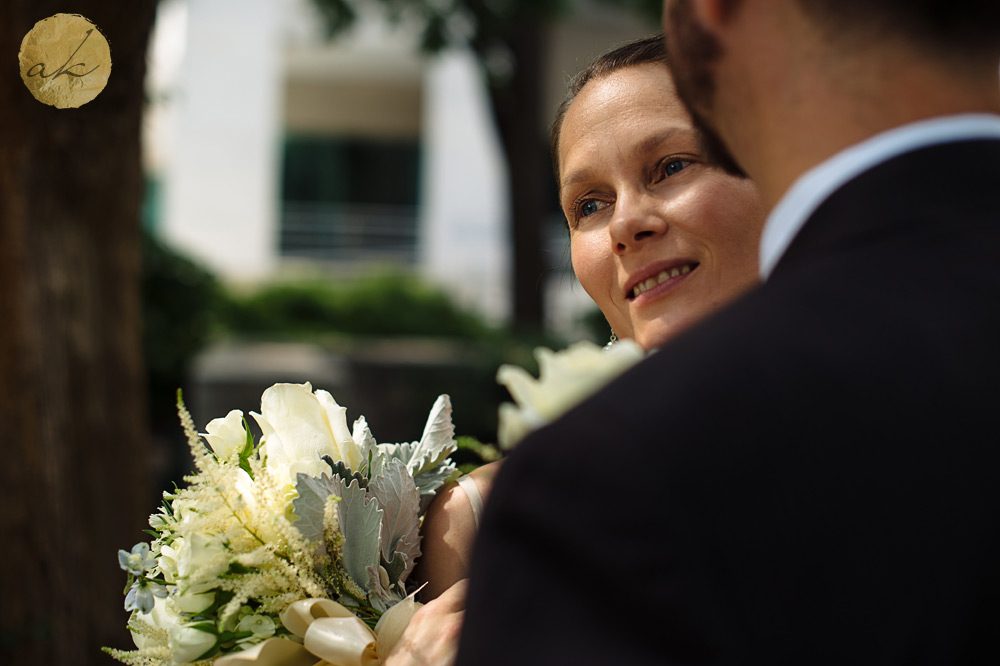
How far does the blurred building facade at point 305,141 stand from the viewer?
17.5m

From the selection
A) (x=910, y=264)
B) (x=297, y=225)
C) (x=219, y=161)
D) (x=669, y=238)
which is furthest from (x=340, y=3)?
(x=297, y=225)

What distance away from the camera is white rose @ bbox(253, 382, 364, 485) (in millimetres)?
1611

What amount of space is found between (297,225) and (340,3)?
1247 centimetres

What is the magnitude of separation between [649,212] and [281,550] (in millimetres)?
871

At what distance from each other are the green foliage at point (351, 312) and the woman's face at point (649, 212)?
1066 cm

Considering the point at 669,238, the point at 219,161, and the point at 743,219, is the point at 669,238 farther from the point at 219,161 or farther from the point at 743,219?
the point at 219,161

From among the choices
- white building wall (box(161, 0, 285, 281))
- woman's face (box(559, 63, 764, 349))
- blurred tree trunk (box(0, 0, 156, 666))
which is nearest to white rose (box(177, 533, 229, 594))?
woman's face (box(559, 63, 764, 349))

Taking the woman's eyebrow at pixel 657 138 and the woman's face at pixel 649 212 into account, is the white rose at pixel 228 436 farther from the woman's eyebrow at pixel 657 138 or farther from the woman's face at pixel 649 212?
the woman's eyebrow at pixel 657 138

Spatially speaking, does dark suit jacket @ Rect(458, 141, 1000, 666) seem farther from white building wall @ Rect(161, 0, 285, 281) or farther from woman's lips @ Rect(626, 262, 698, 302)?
white building wall @ Rect(161, 0, 285, 281)

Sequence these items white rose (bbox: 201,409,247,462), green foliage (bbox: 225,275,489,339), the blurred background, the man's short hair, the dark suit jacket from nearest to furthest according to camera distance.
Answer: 1. the dark suit jacket
2. the man's short hair
3. white rose (bbox: 201,409,247,462)
4. the blurred background
5. green foliage (bbox: 225,275,489,339)

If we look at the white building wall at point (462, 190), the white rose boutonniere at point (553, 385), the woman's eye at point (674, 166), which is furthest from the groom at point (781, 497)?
the white building wall at point (462, 190)

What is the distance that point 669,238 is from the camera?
5.93 feet

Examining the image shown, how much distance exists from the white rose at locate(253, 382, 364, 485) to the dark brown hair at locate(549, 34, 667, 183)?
89 centimetres

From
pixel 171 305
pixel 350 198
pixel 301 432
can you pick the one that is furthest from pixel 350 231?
pixel 301 432
